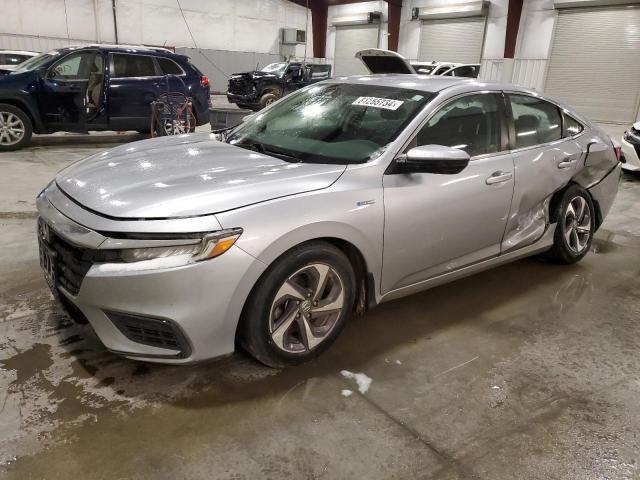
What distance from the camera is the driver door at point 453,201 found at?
8.64 feet

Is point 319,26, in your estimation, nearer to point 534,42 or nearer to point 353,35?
point 353,35

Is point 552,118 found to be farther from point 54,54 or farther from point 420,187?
point 54,54

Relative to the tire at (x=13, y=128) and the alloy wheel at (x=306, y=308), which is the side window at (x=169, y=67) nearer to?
the tire at (x=13, y=128)

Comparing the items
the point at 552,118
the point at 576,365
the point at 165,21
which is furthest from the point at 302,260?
the point at 165,21

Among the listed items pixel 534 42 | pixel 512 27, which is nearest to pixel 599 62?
pixel 534 42

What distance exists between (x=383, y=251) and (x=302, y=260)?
0.49 metres

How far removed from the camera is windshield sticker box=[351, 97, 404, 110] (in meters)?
2.91

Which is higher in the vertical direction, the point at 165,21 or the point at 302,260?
the point at 165,21

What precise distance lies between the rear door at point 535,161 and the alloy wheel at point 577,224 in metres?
0.27

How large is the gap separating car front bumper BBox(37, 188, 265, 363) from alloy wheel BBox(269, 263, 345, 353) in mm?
231

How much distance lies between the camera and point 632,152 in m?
7.42

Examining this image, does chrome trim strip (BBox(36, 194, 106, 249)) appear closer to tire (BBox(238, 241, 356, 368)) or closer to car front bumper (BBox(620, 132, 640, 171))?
tire (BBox(238, 241, 356, 368))

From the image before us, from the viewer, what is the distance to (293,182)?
2361 mm

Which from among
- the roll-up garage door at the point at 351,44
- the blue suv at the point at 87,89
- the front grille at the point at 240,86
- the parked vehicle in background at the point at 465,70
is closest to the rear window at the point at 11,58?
the blue suv at the point at 87,89
